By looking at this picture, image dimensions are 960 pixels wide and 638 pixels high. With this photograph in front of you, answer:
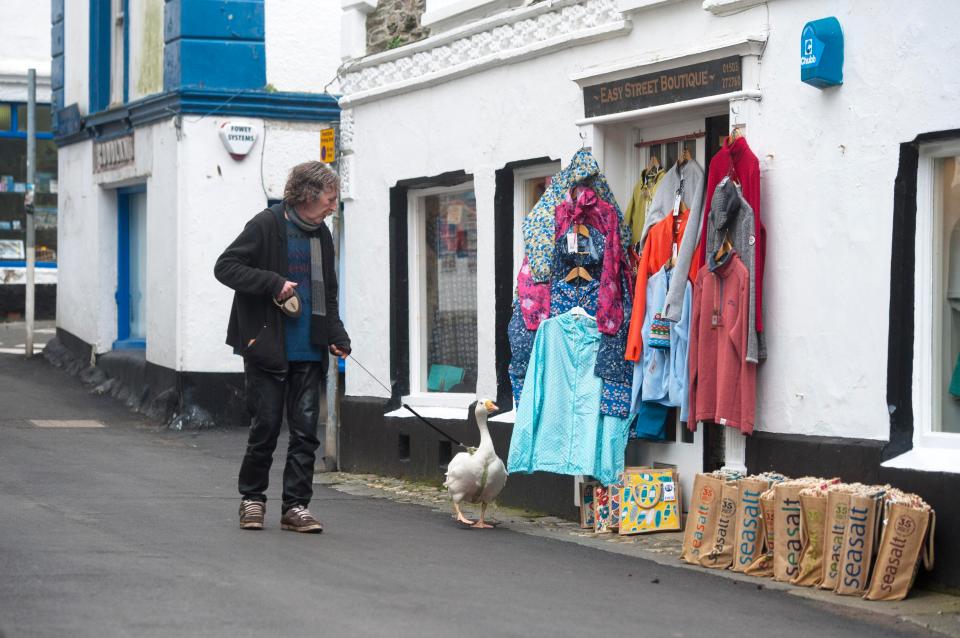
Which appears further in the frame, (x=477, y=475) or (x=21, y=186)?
(x=21, y=186)

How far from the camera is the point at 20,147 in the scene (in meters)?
27.5

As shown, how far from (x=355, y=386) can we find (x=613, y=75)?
179 inches

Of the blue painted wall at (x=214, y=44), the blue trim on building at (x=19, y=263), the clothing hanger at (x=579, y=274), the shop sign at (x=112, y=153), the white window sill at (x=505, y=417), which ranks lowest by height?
the white window sill at (x=505, y=417)

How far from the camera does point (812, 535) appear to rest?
25.7 ft

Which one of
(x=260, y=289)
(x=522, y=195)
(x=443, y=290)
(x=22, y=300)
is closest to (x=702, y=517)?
(x=260, y=289)

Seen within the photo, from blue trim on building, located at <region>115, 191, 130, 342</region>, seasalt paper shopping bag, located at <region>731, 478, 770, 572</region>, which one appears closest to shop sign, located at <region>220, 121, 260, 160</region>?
blue trim on building, located at <region>115, 191, 130, 342</region>

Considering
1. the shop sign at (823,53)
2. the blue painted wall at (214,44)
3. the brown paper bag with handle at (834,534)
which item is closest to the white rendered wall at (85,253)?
the blue painted wall at (214,44)

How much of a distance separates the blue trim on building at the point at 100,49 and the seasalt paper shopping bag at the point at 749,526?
14078 mm

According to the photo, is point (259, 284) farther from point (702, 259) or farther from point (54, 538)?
point (702, 259)

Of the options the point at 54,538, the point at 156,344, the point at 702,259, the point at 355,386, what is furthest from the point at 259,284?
the point at 156,344

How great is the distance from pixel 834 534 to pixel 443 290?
5.66 metres

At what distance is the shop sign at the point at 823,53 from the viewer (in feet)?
27.9

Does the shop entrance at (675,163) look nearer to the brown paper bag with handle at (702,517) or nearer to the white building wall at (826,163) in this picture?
the white building wall at (826,163)

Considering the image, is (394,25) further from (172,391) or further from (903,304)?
(903,304)
